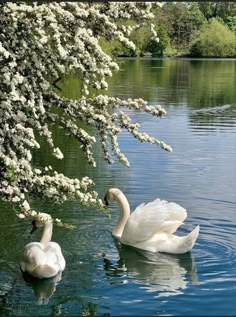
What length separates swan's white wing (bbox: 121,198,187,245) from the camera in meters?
13.2

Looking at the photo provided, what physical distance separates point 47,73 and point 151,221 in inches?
192

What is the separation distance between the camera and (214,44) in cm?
15300

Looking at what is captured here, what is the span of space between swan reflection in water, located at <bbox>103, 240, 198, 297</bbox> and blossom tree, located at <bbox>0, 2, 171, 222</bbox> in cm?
192

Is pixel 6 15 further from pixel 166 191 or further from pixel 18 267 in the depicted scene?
pixel 166 191

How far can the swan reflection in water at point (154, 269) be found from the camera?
36.0 feet

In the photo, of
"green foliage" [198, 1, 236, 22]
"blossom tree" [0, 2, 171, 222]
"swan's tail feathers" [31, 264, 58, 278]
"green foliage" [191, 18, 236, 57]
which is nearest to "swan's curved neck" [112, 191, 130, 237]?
"swan's tail feathers" [31, 264, 58, 278]

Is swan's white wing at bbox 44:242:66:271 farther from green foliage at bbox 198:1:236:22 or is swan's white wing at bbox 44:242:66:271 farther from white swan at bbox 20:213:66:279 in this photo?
green foliage at bbox 198:1:236:22

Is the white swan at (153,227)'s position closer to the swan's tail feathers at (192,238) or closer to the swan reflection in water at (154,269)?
the swan reflection in water at (154,269)

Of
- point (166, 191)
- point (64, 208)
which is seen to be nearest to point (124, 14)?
point (64, 208)

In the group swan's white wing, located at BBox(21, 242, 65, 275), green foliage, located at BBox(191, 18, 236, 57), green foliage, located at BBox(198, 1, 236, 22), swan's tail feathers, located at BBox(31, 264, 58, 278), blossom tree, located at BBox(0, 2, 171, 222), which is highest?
blossom tree, located at BBox(0, 2, 171, 222)

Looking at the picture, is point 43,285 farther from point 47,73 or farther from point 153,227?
point 47,73

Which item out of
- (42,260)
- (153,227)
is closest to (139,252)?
(153,227)

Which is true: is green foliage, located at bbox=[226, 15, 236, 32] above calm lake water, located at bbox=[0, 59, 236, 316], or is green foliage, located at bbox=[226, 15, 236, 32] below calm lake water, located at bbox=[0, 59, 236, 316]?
below

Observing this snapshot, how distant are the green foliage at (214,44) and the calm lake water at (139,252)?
430 feet
